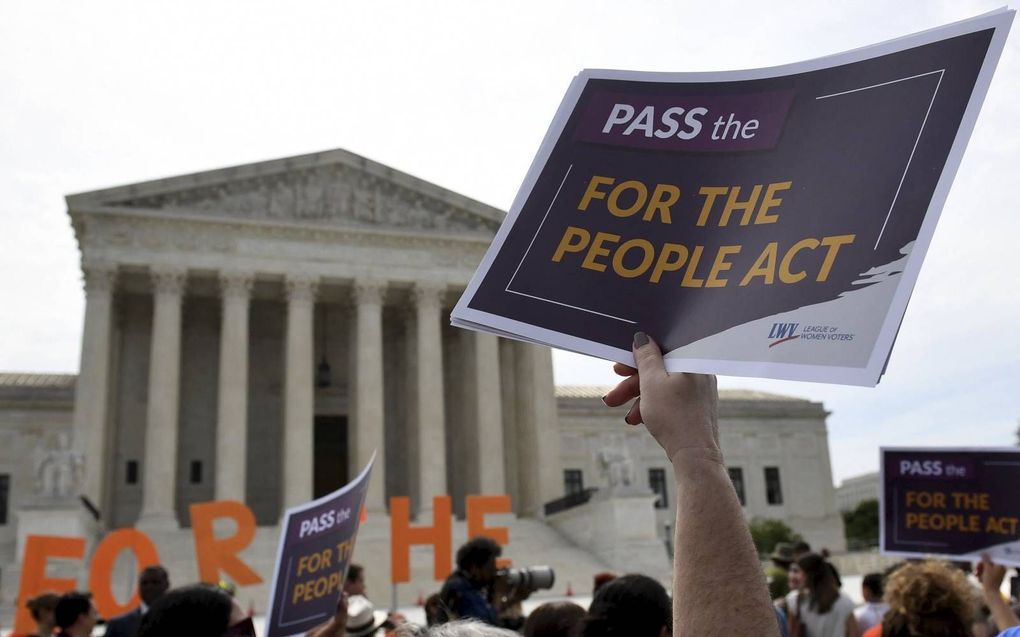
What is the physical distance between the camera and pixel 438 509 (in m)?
26.6

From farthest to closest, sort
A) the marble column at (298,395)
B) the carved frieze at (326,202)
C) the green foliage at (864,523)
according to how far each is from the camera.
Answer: the green foliage at (864,523)
the carved frieze at (326,202)
the marble column at (298,395)

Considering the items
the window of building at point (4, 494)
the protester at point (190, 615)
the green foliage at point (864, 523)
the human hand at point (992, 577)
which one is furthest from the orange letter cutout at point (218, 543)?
the green foliage at point (864, 523)

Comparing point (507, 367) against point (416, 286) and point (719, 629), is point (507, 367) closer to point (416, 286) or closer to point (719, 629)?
point (416, 286)

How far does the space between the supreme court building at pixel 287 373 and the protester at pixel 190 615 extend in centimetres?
2972

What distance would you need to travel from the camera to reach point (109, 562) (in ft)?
66.1

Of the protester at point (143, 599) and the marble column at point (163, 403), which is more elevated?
the marble column at point (163, 403)

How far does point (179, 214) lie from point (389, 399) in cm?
1313

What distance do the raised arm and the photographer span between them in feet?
17.2

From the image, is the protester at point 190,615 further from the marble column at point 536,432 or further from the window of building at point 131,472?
the window of building at point 131,472

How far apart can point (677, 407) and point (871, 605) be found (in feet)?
23.7

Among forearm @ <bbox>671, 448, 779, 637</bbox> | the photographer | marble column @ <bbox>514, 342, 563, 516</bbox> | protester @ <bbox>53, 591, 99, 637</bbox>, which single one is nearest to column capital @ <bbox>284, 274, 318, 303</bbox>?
marble column @ <bbox>514, 342, 563, 516</bbox>

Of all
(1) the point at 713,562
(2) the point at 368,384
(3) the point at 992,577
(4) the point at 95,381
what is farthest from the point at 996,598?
(4) the point at 95,381

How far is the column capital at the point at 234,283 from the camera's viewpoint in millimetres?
38344

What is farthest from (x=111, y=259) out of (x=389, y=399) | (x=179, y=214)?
(x=389, y=399)
